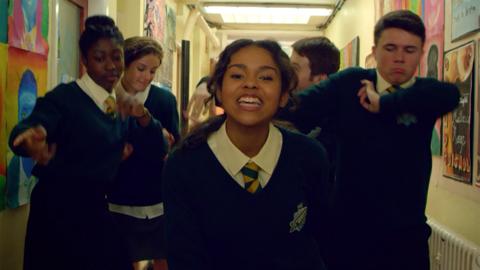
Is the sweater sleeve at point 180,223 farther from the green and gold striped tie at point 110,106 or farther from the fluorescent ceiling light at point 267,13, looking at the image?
the fluorescent ceiling light at point 267,13

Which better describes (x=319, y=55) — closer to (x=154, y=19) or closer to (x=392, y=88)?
(x=392, y=88)

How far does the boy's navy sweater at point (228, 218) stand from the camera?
1.35 meters

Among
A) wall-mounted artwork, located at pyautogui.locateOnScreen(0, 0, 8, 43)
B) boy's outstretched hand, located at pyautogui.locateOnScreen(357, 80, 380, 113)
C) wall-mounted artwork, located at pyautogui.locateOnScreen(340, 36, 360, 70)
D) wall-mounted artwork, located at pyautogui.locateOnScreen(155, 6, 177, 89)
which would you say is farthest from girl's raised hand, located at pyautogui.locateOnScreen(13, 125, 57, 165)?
wall-mounted artwork, located at pyautogui.locateOnScreen(340, 36, 360, 70)

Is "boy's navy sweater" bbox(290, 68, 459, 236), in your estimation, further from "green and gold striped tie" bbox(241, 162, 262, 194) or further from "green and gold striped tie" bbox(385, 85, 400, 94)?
"green and gold striped tie" bbox(241, 162, 262, 194)

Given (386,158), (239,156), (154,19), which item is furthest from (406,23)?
(154,19)

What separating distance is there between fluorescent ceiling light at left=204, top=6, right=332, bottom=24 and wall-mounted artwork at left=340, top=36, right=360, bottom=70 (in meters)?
1.31

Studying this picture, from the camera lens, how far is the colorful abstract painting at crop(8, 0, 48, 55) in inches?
88.4

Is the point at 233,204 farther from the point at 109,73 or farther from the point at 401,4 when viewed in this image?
the point at 401,4

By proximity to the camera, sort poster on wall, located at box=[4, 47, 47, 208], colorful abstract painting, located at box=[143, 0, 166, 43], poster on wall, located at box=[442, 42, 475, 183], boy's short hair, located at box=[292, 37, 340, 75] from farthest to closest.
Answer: colorful abstract painting, located at box=[143, 0, 166, 43] < poster on wall, located at box=[442, 42, 475, 183] < boy's short hair, located at box=[292, 37, 340, 75] < poster on wall, located at box=[4, 47, 47, 208]

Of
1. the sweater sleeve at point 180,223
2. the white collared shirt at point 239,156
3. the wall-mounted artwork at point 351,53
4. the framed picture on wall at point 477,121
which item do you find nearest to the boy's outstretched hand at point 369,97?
the white collared shirt at point 239,156

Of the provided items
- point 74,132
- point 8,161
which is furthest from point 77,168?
point 8,161

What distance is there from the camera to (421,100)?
166 cm

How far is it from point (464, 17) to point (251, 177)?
6.10 feet

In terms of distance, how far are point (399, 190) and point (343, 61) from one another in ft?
17.6
